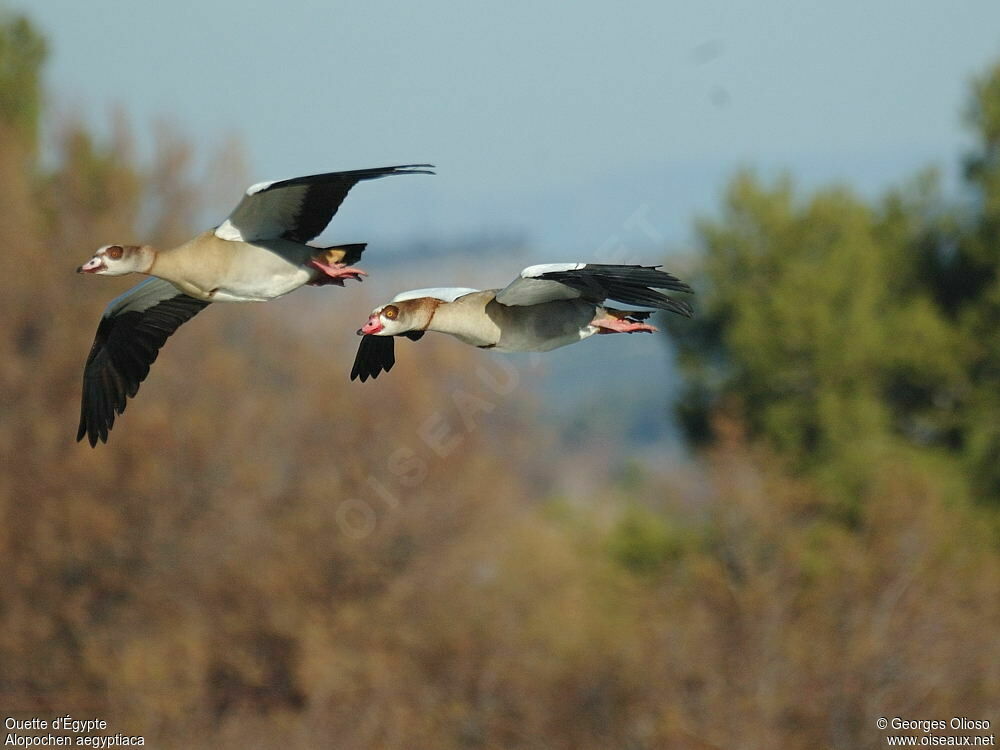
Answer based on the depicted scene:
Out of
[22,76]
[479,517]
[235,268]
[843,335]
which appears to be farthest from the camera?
[22,76]

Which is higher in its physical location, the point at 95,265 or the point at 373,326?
the point at 95,265

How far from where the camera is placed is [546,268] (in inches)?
229

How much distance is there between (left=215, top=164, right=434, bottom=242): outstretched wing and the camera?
6035 mm

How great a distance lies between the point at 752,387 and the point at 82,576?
22210mm

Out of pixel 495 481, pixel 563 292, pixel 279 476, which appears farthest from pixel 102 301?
pixel 563 292

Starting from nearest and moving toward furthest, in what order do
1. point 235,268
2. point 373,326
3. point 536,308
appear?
point 373,326 → point 536,308 → point 235,268

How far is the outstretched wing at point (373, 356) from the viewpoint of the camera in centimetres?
645

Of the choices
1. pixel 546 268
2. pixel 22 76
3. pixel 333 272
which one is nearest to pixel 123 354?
pixel 333 272

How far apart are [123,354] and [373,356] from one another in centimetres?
216

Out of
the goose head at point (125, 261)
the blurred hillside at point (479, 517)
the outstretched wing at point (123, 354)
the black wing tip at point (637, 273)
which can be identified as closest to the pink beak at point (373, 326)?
the black wing tip at point (637, 273)

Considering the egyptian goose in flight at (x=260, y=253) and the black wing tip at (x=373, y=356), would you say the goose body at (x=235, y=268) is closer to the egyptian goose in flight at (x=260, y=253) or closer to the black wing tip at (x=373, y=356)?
the egyptian goose in flight at (x=260, y=253)

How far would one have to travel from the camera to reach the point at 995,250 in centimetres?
4447

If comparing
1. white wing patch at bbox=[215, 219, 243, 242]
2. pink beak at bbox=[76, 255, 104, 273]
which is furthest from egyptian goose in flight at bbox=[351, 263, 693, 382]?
pink beak at bbox=[76, 255, 104, 273]

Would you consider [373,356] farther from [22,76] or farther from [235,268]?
[22,76]
